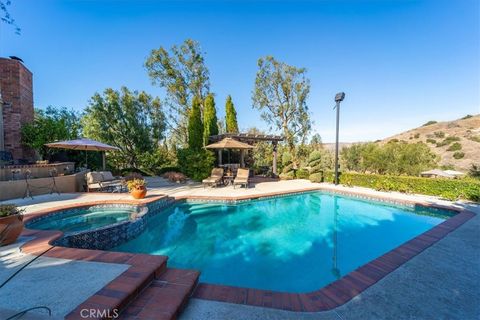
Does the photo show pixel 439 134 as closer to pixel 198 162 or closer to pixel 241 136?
pixel 241 136

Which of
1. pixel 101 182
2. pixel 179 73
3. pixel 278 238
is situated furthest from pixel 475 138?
pixel 101 182

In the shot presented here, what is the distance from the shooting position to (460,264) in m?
3.67

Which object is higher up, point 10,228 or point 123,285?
point 10,228

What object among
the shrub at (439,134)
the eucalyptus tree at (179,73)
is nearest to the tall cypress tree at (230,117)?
the eucalyptus tree at (179,73)

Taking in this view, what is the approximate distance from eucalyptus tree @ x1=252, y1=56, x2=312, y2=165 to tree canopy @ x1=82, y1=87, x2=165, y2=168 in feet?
31.3

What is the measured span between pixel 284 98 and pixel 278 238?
16.3 m

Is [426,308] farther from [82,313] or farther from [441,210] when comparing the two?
[441,210]

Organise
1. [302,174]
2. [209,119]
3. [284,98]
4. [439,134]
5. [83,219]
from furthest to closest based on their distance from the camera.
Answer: [439,134]
[284,98]
[302,174]
[209,119]
[83,219]

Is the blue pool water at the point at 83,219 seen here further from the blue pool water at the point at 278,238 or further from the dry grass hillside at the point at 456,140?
the dry grass hillside at the point at 456,140

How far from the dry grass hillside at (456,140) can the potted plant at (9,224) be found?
32.5 metres

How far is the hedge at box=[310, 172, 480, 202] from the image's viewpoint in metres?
8.61

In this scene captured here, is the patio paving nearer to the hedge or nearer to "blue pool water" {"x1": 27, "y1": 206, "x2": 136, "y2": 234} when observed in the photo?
"blue pool water" {"x1": 27, "y1": 206, "x2": 136, "y2": 234}

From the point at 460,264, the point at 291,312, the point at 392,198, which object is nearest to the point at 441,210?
the point at 392,198

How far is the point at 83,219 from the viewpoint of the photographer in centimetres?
650
